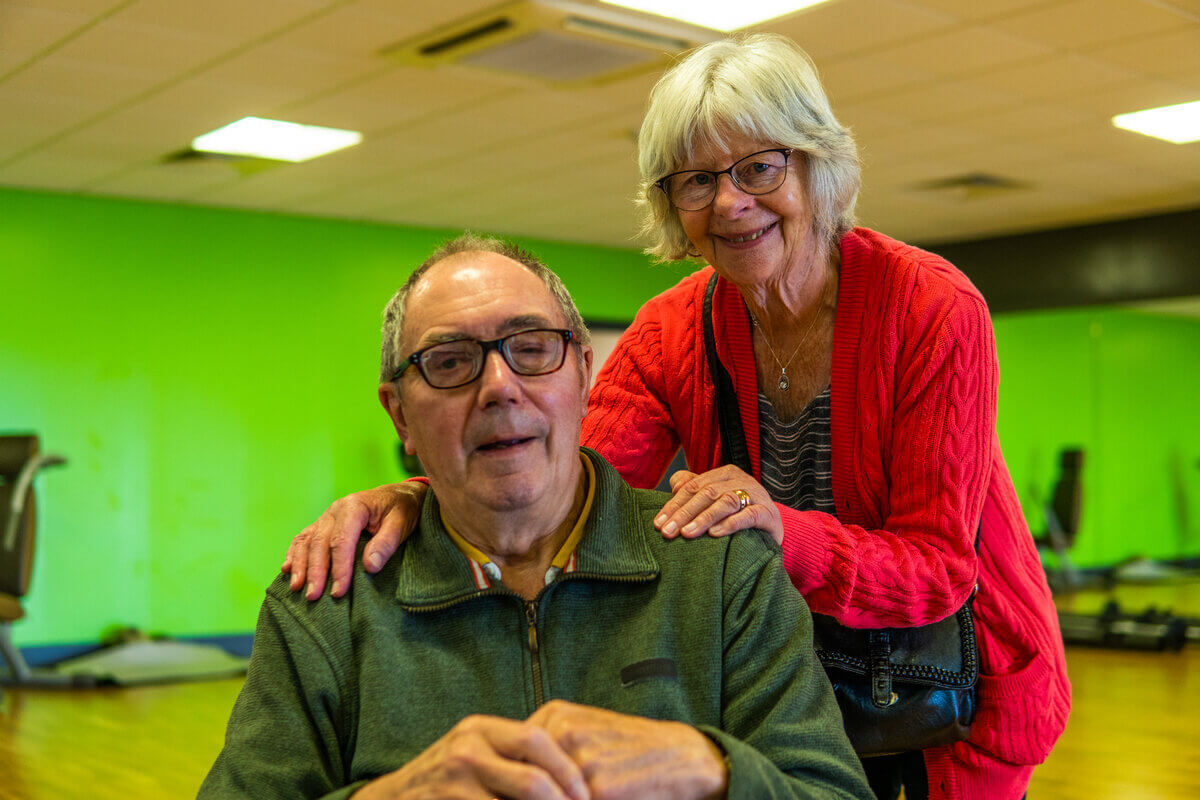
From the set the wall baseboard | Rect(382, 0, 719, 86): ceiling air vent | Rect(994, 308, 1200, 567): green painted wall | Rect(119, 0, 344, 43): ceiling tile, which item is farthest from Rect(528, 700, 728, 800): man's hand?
Rect(994, 308, 1200, 567): green painted wall

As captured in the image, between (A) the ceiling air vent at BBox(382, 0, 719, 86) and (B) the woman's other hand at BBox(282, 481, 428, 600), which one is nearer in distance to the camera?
(B) the woman's other hand at BBox(282, 481, 428, 600)

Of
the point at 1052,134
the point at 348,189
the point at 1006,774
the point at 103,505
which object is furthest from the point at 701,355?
the point at 103,505

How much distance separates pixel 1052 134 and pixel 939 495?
5.02 m

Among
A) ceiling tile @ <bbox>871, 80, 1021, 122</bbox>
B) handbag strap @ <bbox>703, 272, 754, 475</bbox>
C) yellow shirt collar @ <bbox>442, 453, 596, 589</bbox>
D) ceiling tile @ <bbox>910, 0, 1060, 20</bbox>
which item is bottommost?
yellow shirt collar @ <bbox>442, 453, 596, 589</bbox>

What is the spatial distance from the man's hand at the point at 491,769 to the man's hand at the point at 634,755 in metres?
0.02

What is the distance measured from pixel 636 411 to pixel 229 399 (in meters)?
6.46

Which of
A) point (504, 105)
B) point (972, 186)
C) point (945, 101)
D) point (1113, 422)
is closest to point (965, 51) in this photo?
point (945, 101)

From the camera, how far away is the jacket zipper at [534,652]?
4.39 feet

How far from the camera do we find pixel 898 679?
5.06ft

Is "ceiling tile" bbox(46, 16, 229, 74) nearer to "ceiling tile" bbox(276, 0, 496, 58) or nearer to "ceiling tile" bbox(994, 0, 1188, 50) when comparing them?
"ceiling tile" bbox(276, 0, 496, 58)

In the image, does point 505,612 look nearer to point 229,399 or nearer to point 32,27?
point 32,27

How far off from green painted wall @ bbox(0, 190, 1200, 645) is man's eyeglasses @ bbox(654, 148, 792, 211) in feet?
21.0

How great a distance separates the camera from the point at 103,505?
736cm

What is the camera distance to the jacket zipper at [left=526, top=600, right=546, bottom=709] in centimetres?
134
